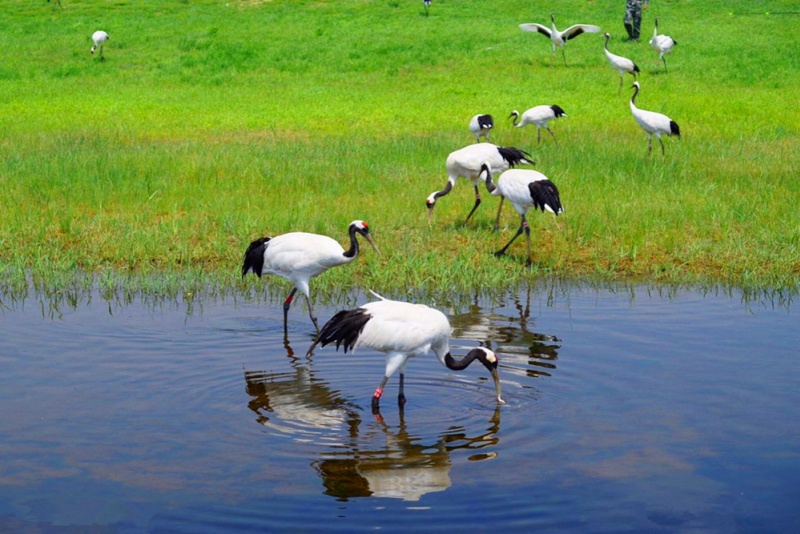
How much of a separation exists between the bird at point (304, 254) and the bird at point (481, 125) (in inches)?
343

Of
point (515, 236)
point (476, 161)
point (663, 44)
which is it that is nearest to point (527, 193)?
point (515, 236)

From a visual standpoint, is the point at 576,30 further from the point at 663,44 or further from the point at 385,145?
the point at 385,145

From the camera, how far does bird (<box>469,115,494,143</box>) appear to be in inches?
695

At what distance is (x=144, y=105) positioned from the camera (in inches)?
927

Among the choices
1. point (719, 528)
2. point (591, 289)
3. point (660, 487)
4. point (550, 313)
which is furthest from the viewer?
point (591, 289)

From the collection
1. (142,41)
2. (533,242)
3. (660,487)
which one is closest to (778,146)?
(533,242)

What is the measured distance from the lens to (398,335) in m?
7.21

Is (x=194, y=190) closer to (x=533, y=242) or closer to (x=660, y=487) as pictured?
(x=533, y=242)

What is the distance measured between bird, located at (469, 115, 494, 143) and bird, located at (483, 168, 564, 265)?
557 centimetres

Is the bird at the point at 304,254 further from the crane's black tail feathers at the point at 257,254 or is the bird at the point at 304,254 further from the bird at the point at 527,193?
the bird at the point at 527,193

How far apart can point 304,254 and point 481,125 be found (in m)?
9.06

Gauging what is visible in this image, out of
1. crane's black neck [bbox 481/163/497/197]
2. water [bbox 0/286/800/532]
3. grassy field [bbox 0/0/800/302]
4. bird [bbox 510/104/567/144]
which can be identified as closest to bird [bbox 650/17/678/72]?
grassy field [bbox 0/0/800/302]

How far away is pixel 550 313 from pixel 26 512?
5.35 meters

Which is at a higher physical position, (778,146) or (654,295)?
(778,146)
